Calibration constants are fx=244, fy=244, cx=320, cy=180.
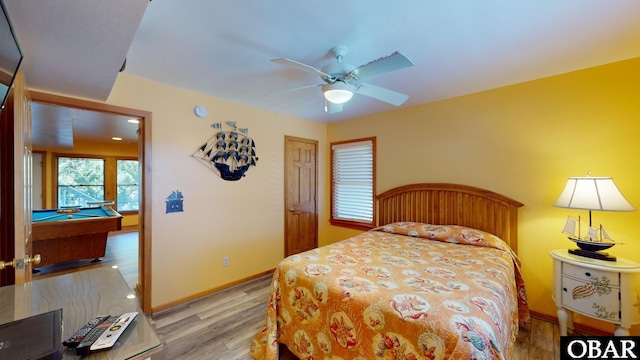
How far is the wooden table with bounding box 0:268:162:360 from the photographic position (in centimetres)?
80

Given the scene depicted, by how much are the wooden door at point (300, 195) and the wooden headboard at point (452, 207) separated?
1170mm

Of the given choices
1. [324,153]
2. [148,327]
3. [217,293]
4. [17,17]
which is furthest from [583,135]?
[217,293]

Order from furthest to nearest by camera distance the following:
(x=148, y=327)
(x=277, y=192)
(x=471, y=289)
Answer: (x=277, y=192) → (x=471, y=289) → (x=148, y=327)

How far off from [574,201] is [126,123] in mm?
5876

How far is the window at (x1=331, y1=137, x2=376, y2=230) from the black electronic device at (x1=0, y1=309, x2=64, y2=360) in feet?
11.2

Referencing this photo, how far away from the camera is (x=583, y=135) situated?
2260 mm

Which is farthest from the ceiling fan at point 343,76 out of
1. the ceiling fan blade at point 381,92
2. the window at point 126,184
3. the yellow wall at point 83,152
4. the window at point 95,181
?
the window at point 126,184

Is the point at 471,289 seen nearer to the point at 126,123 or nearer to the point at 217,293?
the point at 217,293

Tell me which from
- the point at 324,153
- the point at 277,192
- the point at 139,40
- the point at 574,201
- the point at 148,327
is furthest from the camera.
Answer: the point at 324,153

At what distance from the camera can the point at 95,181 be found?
21.7ft

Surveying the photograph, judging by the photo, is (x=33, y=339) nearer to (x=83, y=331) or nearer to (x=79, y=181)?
(x=83, y=331)

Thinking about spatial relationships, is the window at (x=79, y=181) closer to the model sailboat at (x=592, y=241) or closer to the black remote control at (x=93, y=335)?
the black remote control at (x=93, y=335)

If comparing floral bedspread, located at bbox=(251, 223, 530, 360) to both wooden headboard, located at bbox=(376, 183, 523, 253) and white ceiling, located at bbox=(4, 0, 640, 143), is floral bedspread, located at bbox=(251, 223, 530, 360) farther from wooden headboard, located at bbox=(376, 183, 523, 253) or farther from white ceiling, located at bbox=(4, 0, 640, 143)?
white ceiling, located at bbox=(4, 0, 640, 143)

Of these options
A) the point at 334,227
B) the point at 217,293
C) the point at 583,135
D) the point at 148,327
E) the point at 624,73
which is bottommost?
the point at 217,293
